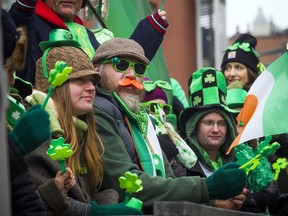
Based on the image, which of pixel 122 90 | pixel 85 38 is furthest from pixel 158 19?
pixel 122 90

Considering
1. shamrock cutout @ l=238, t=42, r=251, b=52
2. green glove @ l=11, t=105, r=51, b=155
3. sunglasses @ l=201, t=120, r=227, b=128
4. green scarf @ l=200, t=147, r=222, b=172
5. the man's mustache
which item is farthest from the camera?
shamrock cutout @ l=238, t=42, r=251, b=52

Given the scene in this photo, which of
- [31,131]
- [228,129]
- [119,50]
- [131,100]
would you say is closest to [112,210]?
[31,131]

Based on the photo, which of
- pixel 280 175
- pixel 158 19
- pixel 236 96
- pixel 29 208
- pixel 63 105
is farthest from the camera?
pixel 236 96

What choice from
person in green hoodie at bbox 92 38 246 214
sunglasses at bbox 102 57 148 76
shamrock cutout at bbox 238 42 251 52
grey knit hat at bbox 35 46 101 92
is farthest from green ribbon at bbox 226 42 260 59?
grey knit hat at bbox 35 46 101 92

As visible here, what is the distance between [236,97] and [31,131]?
5.05m

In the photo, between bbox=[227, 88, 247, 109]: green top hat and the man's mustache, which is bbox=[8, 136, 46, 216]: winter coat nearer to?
→ the man's mustache

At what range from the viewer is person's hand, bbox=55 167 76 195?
5738mm

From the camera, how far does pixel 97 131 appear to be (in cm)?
686

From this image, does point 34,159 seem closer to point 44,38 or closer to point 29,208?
point 29,208

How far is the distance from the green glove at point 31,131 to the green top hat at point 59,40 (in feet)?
4.76

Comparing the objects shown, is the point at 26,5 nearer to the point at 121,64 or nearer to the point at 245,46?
the point at 121,64

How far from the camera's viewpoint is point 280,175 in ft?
31.0

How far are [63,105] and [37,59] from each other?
937 mm

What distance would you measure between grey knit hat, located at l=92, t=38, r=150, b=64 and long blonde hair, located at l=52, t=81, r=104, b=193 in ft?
2.61
